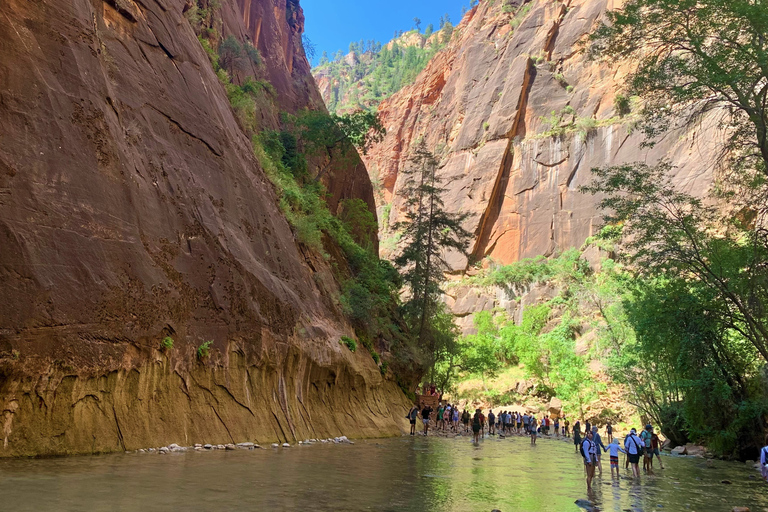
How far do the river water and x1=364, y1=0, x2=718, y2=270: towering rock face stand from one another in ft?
152

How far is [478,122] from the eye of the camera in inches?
3290

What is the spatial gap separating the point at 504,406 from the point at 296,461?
43.2m

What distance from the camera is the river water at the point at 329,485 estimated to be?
789cm

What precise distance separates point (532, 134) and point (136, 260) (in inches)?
2705

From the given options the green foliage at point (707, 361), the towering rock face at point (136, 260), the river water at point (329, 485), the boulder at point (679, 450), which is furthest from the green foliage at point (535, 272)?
the river water at point (329, 485)

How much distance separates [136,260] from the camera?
13820 millimetres

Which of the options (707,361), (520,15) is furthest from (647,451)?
(520,15)

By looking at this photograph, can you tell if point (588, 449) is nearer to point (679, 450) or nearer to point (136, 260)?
point (136, 260)

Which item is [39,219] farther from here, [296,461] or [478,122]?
[478,122]

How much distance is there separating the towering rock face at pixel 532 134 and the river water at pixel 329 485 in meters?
46.3

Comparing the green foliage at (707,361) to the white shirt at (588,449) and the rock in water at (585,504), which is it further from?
the rock in water at (585,504)

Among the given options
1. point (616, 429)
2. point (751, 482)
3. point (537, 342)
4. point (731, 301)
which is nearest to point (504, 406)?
point (537, 342)

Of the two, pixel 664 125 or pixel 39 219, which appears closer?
pixel 39 219

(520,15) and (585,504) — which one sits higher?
(520,15)
